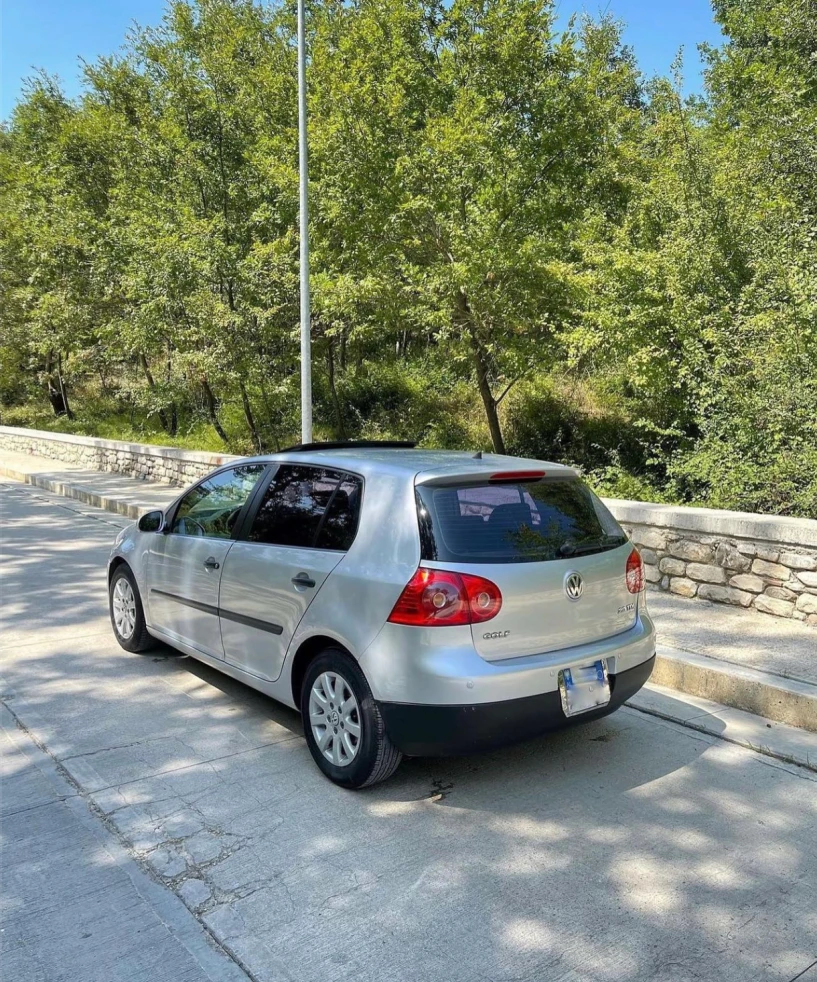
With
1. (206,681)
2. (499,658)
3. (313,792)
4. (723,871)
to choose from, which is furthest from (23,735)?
(723,871)

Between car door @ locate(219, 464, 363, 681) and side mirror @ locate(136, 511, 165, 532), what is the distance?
1.10 metres

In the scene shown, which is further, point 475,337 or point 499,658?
point 475,337

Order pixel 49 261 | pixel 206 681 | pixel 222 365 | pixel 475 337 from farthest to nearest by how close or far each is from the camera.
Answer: pixel 49 261
pixel 222 365
pixel 475 337
pixel 206 681

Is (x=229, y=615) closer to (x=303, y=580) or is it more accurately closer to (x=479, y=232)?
(x=303, y=580)

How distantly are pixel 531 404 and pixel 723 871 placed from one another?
594 inches

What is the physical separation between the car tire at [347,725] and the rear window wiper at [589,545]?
3.73 ft

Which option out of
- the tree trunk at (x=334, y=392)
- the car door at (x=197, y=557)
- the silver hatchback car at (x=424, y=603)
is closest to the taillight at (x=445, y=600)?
the silver hatchback car at (x=424, y=603)

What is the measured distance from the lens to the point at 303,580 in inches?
150

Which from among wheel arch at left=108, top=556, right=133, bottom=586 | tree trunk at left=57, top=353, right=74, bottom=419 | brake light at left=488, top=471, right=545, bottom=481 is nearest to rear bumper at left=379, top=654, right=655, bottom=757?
brake light at left=488, top=471, right=545, bottom=481

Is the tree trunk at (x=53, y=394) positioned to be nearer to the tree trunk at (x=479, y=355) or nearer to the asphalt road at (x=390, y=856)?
the tree trunk at (x=479, y=355)

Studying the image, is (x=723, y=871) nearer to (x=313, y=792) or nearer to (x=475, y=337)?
(x=313, y=792)

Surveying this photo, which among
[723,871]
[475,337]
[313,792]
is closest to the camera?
[723,871]

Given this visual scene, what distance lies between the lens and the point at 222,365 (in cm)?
1634

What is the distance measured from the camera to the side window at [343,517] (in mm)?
3750
